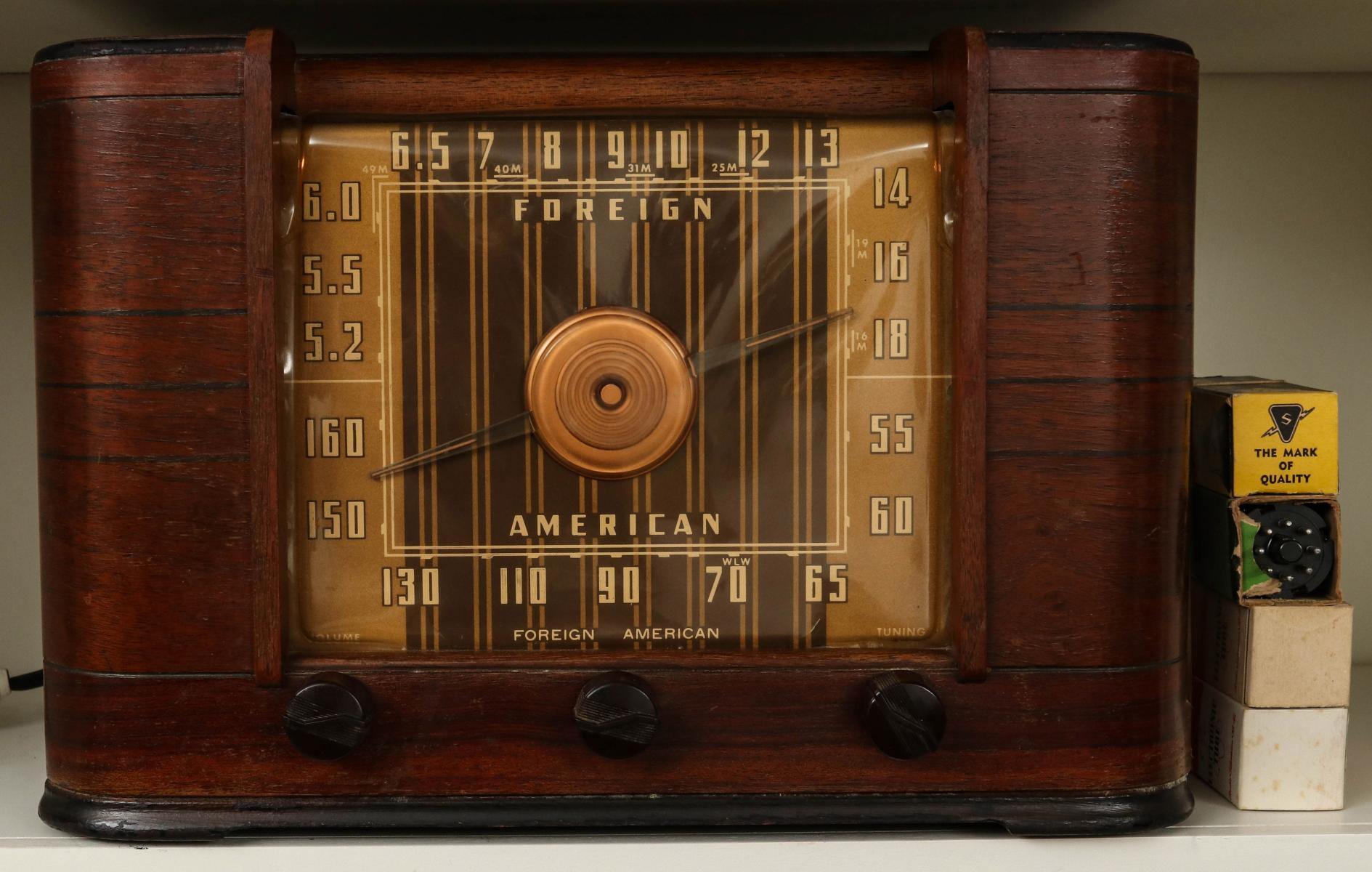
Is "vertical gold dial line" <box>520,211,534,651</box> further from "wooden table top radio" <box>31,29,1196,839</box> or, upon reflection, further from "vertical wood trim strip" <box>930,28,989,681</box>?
"vertical wood trim strip" <box>930,28,989,681</box>

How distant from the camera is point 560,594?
2.67 ft

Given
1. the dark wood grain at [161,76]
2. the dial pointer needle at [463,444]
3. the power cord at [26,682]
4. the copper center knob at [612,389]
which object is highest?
the dark wood grain at [161,76]

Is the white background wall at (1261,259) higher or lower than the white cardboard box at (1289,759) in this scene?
higher

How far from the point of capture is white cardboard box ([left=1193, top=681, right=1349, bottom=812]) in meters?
0.83

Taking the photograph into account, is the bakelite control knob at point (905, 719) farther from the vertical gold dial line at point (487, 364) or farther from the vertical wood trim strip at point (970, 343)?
the vertical gold dial line at point (487, 364)

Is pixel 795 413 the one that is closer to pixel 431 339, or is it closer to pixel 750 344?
pixel 750 344

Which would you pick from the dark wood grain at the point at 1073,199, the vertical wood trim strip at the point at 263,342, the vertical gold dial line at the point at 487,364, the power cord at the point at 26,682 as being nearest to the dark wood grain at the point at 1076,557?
the dark wood grain at the point at 1073,199

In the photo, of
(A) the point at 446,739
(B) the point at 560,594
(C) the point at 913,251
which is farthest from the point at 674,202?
(A) the point at 446,739

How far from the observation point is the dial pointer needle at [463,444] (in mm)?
→ 809

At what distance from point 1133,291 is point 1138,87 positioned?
131 mm

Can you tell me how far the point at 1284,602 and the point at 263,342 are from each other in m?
0.71

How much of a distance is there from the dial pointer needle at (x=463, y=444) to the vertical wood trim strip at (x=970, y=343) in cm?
29

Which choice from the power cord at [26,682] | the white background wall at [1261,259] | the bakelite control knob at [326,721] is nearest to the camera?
the bakelite control knob at [326,721]

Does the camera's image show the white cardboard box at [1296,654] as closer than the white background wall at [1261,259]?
Yes
